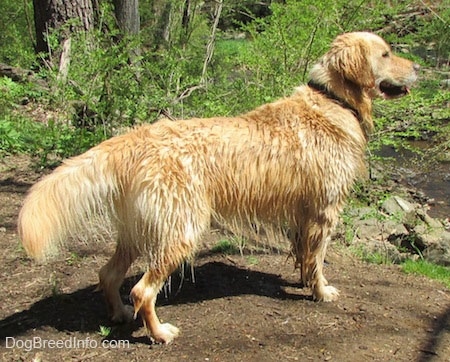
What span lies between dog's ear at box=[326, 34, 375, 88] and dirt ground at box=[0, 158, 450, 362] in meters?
1.84

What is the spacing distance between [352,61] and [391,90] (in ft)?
1.77

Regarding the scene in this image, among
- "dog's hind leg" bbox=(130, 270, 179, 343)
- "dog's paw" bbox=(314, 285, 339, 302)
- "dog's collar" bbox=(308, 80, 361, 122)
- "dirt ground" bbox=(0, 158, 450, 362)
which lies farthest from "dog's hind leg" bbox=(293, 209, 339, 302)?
"dog's hind leg" bbox=(130, 270, 179, 343)

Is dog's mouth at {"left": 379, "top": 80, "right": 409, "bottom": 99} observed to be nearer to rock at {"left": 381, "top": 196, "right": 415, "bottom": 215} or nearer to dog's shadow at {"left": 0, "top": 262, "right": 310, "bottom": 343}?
dog's shadow at {"left": 0, "top": 262, "right": 310, "bottom": 343}

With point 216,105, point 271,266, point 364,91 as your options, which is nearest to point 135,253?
point 271,266

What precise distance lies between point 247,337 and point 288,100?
192cm

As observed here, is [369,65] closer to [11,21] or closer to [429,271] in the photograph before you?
[429,271]

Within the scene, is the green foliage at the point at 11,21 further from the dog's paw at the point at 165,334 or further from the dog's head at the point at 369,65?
the dog's paw at the point at 165,334

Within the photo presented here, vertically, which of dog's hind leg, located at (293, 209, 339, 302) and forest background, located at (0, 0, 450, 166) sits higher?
forest background, located at (0, 0, 450, 166)

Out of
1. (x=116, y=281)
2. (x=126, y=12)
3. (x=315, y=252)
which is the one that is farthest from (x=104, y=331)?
(x=126, y=12)

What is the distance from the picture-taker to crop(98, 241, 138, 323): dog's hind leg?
3.87m

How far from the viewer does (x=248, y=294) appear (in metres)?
4.40

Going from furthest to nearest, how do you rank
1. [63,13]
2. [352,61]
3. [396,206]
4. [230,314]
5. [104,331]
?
[396,206], [63,13], [352,61], [230,314], [104,331]

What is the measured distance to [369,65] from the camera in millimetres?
4340

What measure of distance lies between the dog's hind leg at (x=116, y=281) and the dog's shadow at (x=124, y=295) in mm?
77
